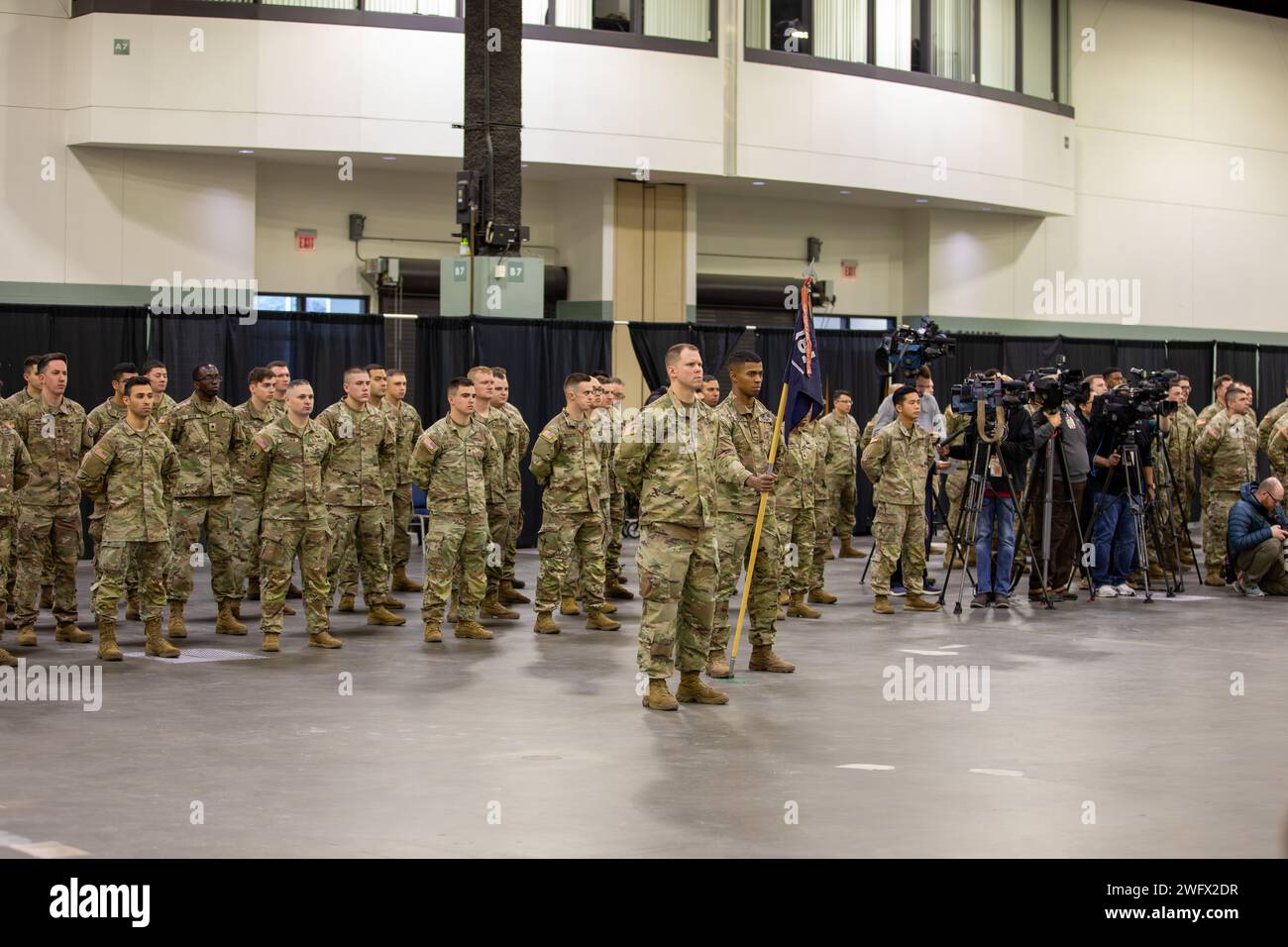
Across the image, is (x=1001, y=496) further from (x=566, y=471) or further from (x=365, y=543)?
(x=365, y=543)

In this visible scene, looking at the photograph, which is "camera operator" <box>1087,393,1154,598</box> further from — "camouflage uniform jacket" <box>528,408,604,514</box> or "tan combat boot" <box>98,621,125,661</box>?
"tan combat boot" <box>98,621,125,661</box>

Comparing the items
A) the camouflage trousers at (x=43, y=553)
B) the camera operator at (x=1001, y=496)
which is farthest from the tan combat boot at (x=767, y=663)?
the camouflage trousers at (x=43, y=553)

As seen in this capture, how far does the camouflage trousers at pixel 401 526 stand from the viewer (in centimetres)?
1486

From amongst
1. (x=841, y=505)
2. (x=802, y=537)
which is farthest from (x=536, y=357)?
(x=802, y=537)

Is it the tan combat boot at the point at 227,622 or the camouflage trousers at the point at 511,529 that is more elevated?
the camouflage trousers at the point at 511,529

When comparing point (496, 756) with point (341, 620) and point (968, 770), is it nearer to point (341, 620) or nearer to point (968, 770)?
→ point (968, 770)

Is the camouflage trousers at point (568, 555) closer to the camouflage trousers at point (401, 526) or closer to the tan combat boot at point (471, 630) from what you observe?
the tan combat boot at point (471, 630)

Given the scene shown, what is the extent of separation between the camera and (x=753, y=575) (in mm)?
10438

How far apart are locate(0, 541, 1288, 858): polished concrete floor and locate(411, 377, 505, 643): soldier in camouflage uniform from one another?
0.36 meters

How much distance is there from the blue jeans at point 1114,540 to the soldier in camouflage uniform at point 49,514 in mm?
9441

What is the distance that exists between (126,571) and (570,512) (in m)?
3.65

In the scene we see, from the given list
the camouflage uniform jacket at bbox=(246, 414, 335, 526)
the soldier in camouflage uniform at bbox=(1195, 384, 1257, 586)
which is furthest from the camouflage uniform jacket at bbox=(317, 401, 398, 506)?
the soldier in camouflage uniform at bbox=(1195, 384, 1257, 586)

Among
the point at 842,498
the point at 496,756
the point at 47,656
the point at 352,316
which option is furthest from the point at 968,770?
the point at 352,316

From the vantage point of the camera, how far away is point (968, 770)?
782cm
